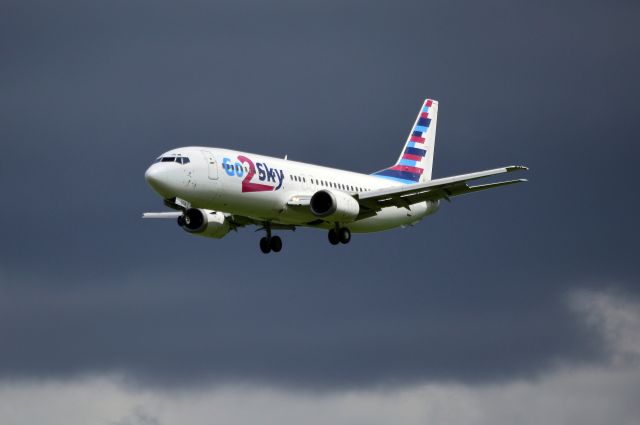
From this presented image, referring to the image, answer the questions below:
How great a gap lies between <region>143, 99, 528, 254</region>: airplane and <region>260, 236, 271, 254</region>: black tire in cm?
5

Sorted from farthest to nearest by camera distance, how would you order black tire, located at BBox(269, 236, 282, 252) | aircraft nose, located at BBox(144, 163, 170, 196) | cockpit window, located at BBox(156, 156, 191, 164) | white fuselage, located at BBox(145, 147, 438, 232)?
black tire, located at BBox(269, 236, 282, 252)
cockpit window, located at BBox(156, 156, 191, 164)
white fuselage, located at BBox(145, 147, 438, 232)
aircraft nose, located at BBox(144, 163, 170, 196)

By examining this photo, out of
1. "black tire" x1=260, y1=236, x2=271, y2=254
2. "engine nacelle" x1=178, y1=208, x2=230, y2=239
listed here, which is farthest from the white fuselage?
"engine nacelle" x1=178, y1=208, x2=230, y2=239

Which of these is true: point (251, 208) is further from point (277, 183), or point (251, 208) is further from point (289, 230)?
point (289, 230)

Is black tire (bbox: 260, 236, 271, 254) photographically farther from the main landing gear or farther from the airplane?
the main landing gear

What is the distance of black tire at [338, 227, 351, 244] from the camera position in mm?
82938

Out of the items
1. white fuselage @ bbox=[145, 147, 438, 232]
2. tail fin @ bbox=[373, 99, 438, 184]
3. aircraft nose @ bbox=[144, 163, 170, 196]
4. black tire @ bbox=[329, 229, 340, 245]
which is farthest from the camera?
tail fin @ bbox=[373, 99, 438, 184]

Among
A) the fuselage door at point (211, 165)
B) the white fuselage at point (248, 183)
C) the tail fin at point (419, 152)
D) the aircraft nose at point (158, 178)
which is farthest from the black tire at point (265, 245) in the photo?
the aircraft nose at point (158, 178)

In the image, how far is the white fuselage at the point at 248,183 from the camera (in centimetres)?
7481

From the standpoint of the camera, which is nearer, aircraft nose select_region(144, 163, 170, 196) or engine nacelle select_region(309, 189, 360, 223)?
aircraft nose select_region(144, 163, 170, 196)

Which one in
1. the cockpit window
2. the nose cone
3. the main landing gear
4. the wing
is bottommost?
the nose cone

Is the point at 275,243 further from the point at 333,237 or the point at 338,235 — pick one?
the point at 338,235

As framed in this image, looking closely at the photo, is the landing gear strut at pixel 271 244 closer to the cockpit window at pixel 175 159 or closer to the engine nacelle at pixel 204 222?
the engine nacelle at pixel 204 222

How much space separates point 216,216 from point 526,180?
16445 mm

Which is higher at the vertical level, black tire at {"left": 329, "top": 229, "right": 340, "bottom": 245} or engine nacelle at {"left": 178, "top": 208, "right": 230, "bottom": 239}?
black tire at {"left": 329, "top": 229, "right": 340, "bottom": 245}
